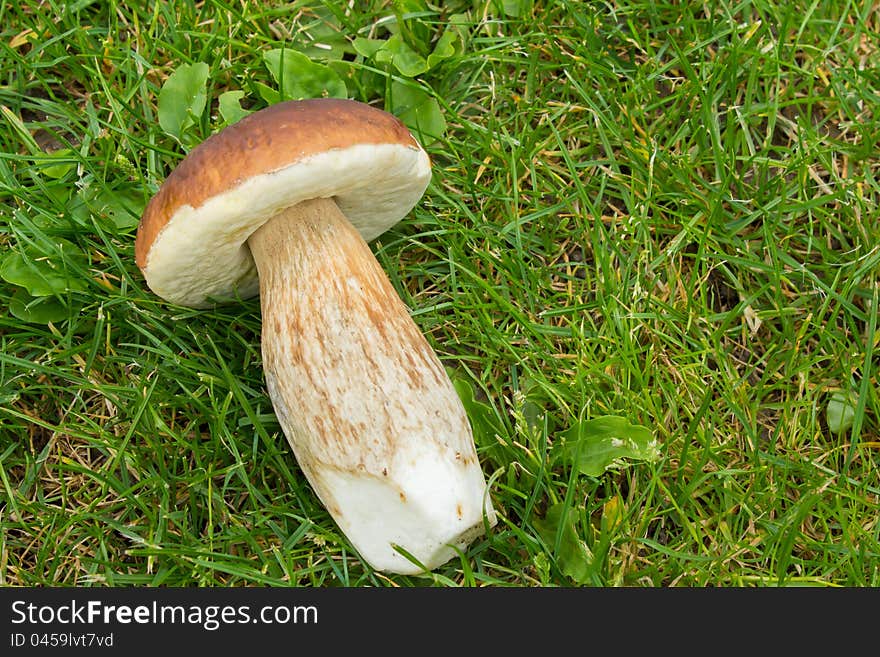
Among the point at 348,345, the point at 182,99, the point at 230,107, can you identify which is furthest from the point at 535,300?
the point at 182,99

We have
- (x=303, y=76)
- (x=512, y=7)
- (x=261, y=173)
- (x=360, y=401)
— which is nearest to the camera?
(x=261, y=173)

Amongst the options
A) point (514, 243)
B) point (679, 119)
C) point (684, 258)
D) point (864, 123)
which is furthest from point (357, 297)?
point (864, 123)

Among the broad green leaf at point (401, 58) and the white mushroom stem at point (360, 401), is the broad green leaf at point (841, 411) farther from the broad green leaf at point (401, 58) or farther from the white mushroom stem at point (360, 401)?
the broad green leaf at point (401, 58)

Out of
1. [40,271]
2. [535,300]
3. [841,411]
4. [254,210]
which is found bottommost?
[841,411]

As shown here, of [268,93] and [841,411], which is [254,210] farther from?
[841,411]

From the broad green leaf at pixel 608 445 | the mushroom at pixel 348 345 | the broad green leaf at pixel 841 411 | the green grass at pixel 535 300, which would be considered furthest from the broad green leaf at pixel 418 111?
the broad green leaf at pixel 841 411

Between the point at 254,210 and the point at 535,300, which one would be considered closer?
the point at 254,210

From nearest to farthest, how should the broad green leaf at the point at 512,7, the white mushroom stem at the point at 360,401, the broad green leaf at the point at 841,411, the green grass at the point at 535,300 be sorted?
the white mushroom stem at the point at 360,401 → the green grass at the point at 535,300 → the broad green leaf at the point at 841,411 → the broad green leaf at the point at 512,7

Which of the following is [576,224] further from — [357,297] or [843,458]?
[843,458]
